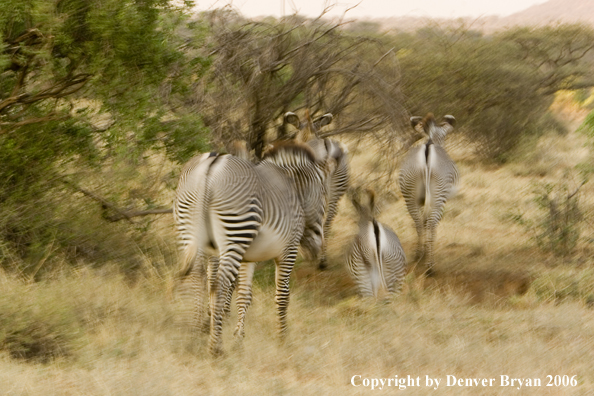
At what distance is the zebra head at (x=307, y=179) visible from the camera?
6363 millimetres

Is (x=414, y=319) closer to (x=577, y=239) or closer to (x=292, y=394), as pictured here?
(x=292, y=394)

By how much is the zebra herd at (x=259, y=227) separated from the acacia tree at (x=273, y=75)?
1.90 ft

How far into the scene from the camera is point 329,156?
24.9 ft

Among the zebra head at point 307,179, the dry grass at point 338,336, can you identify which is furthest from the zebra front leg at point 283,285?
the zebra head at point 307,179

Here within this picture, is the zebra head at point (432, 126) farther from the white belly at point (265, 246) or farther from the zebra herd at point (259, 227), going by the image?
the white belly at point (265, 246)

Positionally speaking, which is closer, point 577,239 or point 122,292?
point 122,292

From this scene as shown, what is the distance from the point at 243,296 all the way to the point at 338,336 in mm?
841

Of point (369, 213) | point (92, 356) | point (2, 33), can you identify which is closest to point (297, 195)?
point (369, 213)

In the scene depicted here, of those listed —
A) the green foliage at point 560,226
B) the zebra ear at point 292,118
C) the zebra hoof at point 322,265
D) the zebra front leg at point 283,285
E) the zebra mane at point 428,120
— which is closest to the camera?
the zebra front leg at point 283,285

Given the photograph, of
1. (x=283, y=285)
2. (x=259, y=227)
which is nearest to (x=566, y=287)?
(x=283, y=285)

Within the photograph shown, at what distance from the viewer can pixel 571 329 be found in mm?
6098

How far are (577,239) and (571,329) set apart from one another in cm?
377

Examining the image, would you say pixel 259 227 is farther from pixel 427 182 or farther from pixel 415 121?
pixel 415 121

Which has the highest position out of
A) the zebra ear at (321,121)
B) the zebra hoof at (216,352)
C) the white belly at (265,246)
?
the white belly at (265,246)
